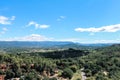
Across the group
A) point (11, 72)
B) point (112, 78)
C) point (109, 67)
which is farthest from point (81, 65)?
point (11, 72)

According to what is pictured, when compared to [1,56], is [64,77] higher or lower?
lower

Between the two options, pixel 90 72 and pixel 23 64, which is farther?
pixel 90 72

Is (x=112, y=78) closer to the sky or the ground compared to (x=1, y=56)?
closer to the ground

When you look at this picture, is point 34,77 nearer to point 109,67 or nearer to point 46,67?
point 46,67

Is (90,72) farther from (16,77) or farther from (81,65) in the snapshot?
(16,77)

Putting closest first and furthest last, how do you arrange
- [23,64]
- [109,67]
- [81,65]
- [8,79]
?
[8,79] → [23,64] → [109,67] → [81,65]

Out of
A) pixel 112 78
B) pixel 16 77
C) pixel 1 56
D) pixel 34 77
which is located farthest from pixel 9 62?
pixel 112 78

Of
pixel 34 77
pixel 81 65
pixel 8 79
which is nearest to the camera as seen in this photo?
pixel 34 77

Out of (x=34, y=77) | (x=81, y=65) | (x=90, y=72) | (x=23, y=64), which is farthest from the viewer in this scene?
(x=81, y=65)

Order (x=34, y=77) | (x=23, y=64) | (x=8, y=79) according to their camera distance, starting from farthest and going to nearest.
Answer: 1. (x=23, y=64)
2. (x=8, y=79)
3. (x=34, y=77)
